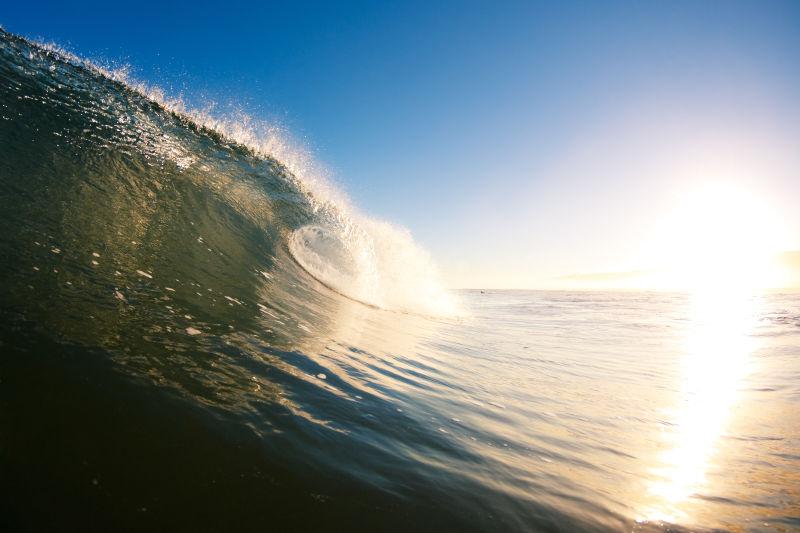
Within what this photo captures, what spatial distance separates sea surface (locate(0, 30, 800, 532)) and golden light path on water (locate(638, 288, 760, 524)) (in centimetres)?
3

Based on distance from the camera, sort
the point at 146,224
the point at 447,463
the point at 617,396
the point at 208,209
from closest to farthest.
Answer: the point at 447,463 → the point at 617,396 → the point at 146,224 → the point at 208,209

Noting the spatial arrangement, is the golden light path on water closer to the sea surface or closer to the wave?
the sea surface

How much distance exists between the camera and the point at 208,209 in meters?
7.74

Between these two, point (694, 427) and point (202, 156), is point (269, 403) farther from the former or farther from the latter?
point (202, 156)

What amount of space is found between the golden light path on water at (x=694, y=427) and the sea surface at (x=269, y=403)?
0.09 ft

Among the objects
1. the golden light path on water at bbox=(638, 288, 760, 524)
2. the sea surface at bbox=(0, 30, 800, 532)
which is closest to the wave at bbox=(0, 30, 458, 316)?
the sea surface at bbox=(0, 30, 800, 532)

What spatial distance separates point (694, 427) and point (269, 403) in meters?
4.27

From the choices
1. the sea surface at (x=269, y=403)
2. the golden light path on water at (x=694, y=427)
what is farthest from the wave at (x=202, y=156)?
the golden light path on water at (x=694, y=427)

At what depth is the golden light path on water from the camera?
7.25 ft

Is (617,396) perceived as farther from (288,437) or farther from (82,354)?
(82,354)

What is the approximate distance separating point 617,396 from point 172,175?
8956 millimetres

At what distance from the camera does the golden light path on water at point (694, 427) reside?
2209 mm

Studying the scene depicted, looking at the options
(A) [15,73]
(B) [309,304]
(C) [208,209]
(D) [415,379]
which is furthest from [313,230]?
(D) [415,379]

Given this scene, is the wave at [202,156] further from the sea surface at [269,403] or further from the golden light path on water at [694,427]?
the golden light path on water at [694,427]
